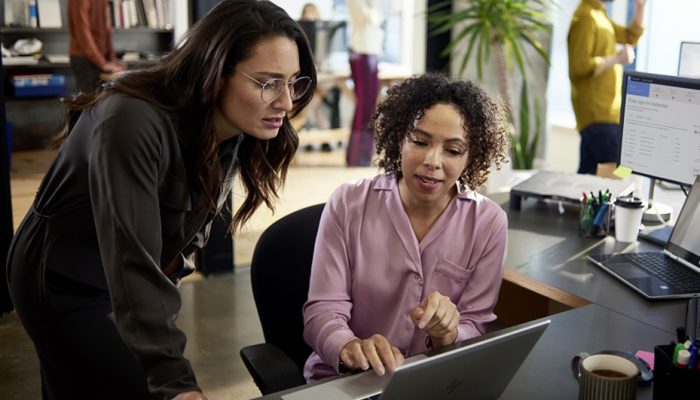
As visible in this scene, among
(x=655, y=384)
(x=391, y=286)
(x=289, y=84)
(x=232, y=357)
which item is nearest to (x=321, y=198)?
(x=232, y=357)

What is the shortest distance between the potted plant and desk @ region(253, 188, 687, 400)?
7.20ft

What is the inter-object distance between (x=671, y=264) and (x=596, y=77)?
2027 millimetres

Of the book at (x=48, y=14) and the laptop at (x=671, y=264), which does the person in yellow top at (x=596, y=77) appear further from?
the book at (x=48, y=14)

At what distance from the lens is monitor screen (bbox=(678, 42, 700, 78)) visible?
286 cm

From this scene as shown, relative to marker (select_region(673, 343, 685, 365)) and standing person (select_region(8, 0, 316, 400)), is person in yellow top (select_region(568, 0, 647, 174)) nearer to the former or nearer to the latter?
standing person (select_region(8, 0, 316, 400))

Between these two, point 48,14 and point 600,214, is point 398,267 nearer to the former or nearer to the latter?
point 600,214

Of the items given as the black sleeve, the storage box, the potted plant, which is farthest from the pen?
the potted plant

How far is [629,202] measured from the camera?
245cm

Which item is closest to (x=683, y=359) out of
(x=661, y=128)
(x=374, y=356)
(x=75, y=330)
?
(x=374, y=356)

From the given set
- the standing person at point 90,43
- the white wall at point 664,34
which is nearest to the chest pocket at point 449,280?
the standing person at point 90,43

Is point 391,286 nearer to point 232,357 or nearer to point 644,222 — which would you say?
point 644,222

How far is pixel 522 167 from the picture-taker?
16.6 feet

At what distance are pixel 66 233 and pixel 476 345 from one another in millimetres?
860

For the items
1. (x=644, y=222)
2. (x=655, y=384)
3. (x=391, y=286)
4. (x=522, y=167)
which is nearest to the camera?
(x=655, y=384)
